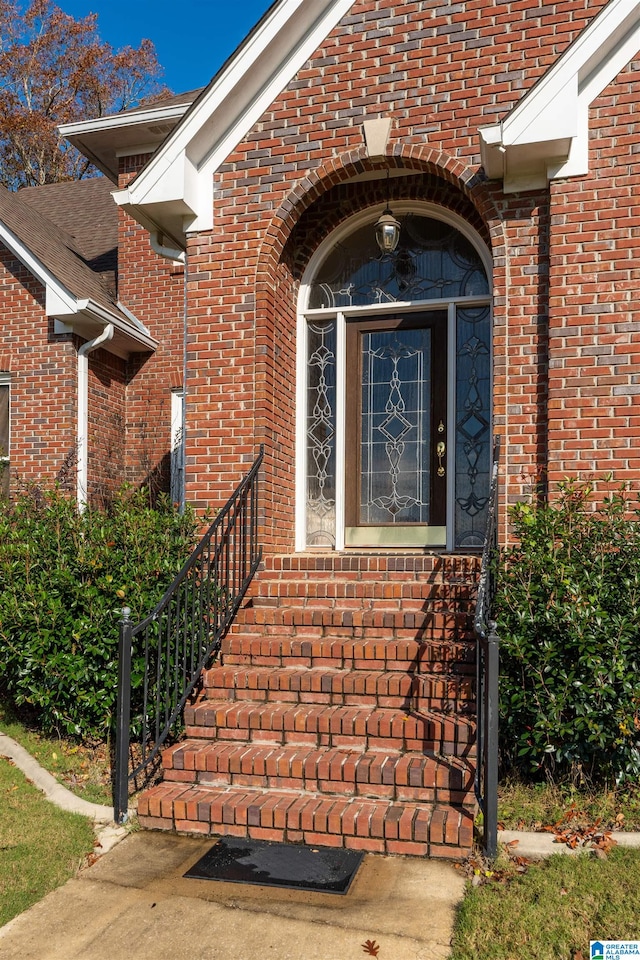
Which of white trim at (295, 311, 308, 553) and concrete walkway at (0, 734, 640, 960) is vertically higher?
white trim at (295, 311, 308, 553)

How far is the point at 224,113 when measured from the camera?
689 cm

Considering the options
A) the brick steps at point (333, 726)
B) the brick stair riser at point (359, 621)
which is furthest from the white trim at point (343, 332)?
the brick steps at point (333, 726)

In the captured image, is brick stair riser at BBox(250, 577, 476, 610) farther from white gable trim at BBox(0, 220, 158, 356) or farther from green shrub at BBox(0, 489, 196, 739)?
white gable trim at BBox(0, 220, 158, 356)

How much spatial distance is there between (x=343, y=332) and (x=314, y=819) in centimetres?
445

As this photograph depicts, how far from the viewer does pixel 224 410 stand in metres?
6.84

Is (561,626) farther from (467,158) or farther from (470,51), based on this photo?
(470,51)

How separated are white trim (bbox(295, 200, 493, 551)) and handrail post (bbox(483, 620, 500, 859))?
10.0 feet

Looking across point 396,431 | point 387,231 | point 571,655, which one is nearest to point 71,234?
point 387,231

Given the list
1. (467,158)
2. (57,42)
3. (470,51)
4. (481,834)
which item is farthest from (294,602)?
(57,42)

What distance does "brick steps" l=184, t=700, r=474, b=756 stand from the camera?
15.8 ft

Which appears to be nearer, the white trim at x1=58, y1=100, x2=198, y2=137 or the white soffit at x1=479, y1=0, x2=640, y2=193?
the white soffit at x1=479, y1=0, x2=640, y2=193

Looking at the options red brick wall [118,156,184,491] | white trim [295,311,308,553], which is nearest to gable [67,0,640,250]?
white trim [295,311,308,553]

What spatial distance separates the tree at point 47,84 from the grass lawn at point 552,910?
70.1ft

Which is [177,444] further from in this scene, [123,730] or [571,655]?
[571,655]
